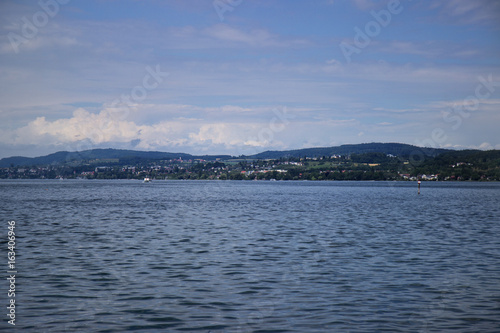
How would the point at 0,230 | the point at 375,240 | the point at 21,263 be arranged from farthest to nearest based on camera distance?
the point at 0,230
the point at 375,240
the point at 21,263

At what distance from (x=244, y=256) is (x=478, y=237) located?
21.2m

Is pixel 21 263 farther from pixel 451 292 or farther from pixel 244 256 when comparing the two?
pixel 451 292

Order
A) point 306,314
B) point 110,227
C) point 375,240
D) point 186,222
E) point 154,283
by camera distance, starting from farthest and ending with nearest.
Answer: point 186,222
point 110,227
point 375,240
point 154,283
point 306,314

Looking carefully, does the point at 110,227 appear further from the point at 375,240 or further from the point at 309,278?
the point at 309,278

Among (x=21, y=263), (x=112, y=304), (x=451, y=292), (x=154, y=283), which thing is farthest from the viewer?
(x=21, y=263)

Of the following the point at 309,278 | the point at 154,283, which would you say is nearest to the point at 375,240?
the point at 309,278

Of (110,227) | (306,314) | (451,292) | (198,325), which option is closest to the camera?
(198,325)

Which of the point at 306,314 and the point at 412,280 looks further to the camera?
the point at 412,280

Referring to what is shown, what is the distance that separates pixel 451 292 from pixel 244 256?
1213 centimetres

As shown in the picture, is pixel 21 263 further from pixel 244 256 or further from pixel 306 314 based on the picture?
pixel 306 314

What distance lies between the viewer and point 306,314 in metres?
15.9

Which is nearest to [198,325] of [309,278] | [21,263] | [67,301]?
[67,301]

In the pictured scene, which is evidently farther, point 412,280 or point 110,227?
point 110,227

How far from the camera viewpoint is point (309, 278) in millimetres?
21625
